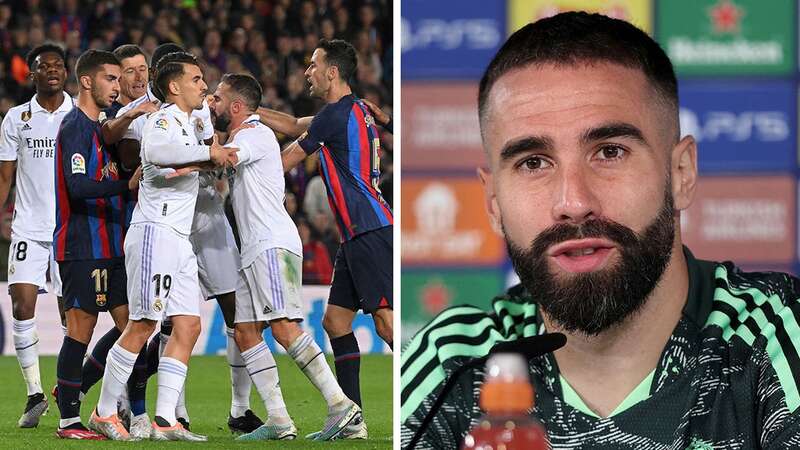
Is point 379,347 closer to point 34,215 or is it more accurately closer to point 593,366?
point 34,215

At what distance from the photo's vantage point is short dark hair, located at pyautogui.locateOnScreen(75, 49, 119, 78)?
521 cm

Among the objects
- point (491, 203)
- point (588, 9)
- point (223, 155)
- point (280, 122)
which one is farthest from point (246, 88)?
point (491, 203)

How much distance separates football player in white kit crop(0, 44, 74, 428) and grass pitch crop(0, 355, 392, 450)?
37 centimetres

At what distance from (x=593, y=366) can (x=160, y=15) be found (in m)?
10.00

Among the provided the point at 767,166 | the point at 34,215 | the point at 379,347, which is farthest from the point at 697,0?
the point at 379,347

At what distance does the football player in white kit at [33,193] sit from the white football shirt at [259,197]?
1.48 meters

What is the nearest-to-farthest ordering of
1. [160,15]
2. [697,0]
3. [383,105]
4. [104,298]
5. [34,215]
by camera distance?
[697,0] → [104,298] → [34,215] → [383,105] → [160,15]

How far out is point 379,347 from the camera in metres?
8.68

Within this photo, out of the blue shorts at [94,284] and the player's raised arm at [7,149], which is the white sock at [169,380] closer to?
the blue shorts at [94,284]

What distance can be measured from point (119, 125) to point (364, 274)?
4.05 feet

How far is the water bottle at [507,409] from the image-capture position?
3.60ft

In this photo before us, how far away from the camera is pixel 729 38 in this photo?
2.76 meters

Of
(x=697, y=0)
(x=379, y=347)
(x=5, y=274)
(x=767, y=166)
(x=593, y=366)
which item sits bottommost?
A: (x=379, y=347)

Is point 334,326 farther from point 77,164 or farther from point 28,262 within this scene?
point 28,262
